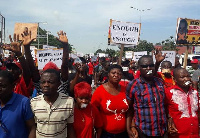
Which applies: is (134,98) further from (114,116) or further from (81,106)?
(81,106)

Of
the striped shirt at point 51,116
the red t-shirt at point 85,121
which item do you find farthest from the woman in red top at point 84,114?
the striped shirt at point 51,116

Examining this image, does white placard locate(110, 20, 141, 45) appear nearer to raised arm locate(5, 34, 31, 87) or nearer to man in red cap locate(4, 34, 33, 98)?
man in red cap locate(4, 34, 33, 98)

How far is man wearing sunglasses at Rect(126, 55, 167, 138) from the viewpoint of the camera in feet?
9.58

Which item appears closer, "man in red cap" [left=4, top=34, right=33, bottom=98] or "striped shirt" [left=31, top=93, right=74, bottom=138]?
"striped shirt" [left=31, top=93, right=74, bottom=138]

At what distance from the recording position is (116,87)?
331 cm

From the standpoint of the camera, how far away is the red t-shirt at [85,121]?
284 centimetres

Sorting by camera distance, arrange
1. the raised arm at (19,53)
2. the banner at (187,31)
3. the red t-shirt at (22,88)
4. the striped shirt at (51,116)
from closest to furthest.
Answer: the striped shirt at (51,116), the raised arm at (19,53), the red t-shirt at (22,88), the banner at (187,31)

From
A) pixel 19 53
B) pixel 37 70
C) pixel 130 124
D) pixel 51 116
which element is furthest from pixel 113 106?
pixel 19 53

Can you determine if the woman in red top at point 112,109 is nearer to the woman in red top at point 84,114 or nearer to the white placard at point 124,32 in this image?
the woman in red top at point 84,114

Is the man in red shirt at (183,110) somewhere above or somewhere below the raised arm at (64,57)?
below

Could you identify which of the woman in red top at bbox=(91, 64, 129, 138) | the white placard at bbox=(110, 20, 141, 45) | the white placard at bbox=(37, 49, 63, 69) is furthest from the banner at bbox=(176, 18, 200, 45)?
the woman in red top at bbox=(91, 64, 129, 138)

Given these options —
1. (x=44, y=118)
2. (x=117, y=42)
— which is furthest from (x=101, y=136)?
(x=117, y=42)

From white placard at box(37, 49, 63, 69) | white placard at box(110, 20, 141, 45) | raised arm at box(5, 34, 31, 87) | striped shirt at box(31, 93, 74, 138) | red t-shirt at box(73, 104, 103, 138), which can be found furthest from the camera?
white placard at box(110, 20, 141, 45)

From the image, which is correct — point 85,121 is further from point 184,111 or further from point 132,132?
point 184,111
